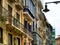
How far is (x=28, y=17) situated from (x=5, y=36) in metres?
9.61

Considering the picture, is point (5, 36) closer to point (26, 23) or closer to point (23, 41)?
point (23, 41)

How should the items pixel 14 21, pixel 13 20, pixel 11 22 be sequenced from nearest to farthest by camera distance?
pixel 11 22, pixel 13 20, pixel 14 21

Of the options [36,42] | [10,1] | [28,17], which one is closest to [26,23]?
[28,17]

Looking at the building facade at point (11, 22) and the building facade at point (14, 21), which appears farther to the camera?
the building facade at point (14, 21)

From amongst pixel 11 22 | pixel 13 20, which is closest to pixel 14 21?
pixel 13 20

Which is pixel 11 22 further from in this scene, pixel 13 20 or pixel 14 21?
pixel 14 21

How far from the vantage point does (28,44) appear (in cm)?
3638

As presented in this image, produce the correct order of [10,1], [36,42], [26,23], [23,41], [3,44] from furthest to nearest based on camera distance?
1. [36,42]
2. [26,23]
3. [23,41]
4. [10,1]
5. [3,44]

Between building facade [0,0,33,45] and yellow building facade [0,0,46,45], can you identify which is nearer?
building facade [0,0,33,45]

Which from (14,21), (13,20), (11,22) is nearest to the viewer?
(11,22)

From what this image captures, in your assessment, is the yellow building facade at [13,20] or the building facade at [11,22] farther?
the yellow building facade at [13,20]

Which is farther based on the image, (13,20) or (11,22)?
(13,20)

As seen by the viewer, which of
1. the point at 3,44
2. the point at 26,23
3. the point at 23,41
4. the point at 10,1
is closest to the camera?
the point at 3,44

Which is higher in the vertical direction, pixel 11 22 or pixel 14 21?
pixel 11 22
